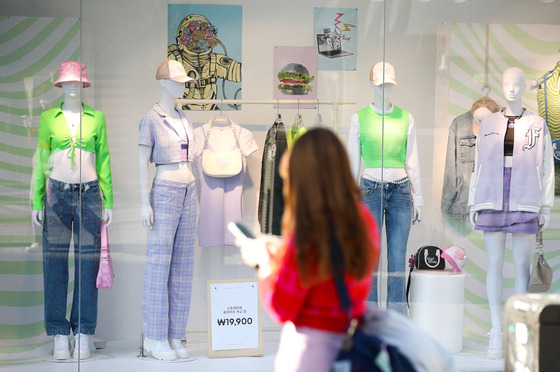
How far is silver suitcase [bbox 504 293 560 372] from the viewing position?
2.76 meters

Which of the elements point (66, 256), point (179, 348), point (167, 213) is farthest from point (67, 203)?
point (179, 348)

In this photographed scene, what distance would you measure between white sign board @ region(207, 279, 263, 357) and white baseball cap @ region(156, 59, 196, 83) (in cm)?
135

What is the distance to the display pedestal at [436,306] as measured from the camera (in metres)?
4.80

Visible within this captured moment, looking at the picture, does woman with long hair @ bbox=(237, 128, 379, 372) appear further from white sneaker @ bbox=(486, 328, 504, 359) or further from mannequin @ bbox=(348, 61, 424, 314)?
white sneaker @ bbox=(486, 328, 504, 359)

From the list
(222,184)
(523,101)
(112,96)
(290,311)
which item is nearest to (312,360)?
(290,311)

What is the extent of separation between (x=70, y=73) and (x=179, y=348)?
1898 millimetres

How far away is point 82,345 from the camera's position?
449 cm

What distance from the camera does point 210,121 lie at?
188 inches

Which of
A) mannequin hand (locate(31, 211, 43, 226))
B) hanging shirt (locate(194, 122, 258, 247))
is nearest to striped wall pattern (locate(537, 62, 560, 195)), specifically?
hanging shirt (locate(194, 122, 258, 247))

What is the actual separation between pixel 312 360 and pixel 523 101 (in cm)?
320

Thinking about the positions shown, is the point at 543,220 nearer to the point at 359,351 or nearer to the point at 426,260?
the point at 426,260

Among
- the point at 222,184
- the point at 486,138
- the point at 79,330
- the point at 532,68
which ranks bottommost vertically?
the point at 79,330

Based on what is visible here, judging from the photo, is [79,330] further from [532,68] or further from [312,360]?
[532,68]

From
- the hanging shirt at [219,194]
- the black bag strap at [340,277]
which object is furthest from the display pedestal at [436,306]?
the black bag strap at [340,277]
